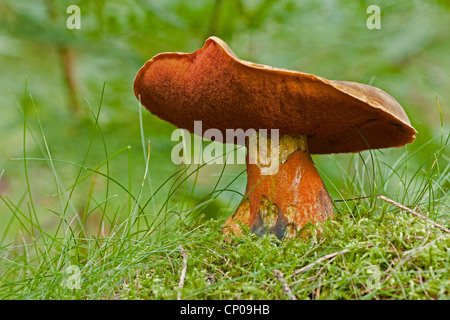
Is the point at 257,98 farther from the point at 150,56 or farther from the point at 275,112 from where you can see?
the point at 150,56

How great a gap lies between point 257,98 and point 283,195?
442 mm

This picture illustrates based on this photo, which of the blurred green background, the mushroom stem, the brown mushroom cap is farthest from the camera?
the blurred green background

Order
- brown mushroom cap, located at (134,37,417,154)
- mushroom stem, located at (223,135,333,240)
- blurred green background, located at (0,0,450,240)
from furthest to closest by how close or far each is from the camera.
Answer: blurred green background, located at (0,0,450,240), mushroom stem, located at (223,135,333,240), brown mushroom cap, located at (134,37,417,154)

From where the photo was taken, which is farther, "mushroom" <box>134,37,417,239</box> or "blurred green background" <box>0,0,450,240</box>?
"blurred green background" <box>0,0,450,240</box>

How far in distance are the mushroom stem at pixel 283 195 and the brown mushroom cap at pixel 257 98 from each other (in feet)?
0.31

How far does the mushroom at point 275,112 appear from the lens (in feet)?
3.43

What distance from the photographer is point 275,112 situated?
3.88 feet

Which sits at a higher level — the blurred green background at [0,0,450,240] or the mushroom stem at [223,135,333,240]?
the blurred green background at [0,0,450,240]

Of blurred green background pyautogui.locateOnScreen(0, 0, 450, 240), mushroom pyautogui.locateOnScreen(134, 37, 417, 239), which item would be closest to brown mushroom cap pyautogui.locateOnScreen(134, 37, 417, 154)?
mushroom pyautogui.locateOnScreen(134, 37, 417, 239)

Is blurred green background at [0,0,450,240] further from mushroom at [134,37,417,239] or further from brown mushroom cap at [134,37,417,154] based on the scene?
brown mushroom cap at [134,37,417,154]

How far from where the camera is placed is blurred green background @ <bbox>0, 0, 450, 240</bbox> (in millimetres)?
2336

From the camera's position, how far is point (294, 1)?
242 centimetres

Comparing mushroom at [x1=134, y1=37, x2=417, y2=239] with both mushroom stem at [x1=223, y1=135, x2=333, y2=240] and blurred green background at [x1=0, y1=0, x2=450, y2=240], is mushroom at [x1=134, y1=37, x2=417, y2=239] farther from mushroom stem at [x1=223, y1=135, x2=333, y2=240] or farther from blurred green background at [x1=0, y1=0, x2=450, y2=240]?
blurred green background at [x1=0, y1=0, x2=450, y2=240]

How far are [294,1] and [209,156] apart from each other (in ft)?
3.84
